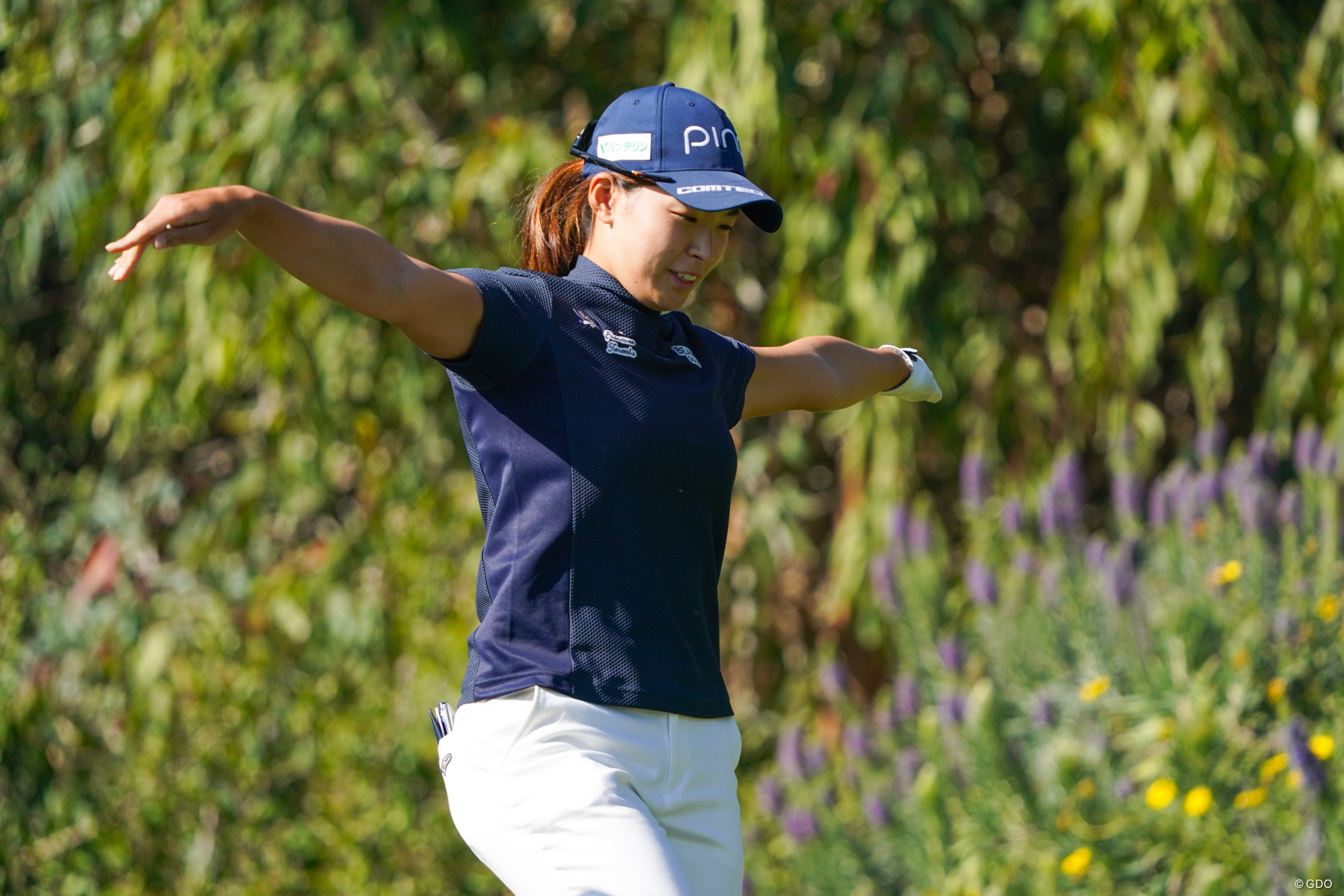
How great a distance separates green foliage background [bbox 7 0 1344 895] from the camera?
3.58m

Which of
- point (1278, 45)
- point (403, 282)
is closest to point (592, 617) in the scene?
point (403, 282)

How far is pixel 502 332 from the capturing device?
172cm

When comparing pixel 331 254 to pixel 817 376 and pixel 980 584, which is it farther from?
pixel 980 584

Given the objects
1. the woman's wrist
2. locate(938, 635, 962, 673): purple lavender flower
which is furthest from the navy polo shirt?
locate(938, 635, 962, 673): purple lavender flower

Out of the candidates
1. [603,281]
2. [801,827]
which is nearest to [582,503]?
[603,281]

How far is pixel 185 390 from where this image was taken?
4512mm

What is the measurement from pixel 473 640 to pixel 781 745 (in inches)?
83.6

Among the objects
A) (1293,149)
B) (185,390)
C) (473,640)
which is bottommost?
(473,640)

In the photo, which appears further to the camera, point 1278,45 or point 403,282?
point 1278,45

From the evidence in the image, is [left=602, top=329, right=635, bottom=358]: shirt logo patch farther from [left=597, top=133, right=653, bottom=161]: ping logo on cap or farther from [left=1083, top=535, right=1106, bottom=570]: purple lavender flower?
[left=1083, top=535, right=1106, bottom=570]: purple lavender flower

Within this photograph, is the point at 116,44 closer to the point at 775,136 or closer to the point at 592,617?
the point at 775,136

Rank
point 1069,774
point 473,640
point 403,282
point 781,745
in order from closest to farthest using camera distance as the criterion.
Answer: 1. point 403,282
2. point 473,640
3. point 1069,774
4. point 781,745

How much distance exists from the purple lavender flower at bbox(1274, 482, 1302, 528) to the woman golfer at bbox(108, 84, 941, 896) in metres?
1.93

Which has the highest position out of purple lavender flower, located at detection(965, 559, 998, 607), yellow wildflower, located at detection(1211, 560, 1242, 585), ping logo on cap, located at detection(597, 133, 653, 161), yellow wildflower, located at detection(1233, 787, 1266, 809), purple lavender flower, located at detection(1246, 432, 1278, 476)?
ping logo on cap, located at detection(597, 133, 653, 161)
